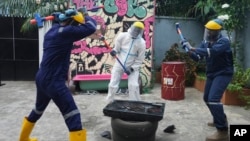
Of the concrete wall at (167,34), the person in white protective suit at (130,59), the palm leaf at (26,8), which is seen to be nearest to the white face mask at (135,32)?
the person in white protective suit at (130,59)

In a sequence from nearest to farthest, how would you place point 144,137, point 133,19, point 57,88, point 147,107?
point 57,88 < point 144,137 < point 147,107 < point 133,19

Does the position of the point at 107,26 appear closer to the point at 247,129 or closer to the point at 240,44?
the point at 240,44

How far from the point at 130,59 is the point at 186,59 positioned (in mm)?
3502

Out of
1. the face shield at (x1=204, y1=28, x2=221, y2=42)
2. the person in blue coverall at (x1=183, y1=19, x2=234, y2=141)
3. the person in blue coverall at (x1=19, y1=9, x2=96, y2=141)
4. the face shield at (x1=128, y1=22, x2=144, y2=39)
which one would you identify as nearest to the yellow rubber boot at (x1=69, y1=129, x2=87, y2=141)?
the person in blue coverall at (x1=19, y1=9, x2=96, y2=141)

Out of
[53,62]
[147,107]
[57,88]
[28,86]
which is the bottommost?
[28,86]

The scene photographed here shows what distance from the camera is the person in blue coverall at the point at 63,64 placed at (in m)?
4.59

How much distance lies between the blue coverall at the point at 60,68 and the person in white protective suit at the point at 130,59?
2.41 meters

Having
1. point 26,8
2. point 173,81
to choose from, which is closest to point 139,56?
point 173,81

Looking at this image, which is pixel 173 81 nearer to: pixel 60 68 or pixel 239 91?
pixel 239 91

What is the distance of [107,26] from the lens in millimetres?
9805

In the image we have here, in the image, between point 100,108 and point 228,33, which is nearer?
point 100,108

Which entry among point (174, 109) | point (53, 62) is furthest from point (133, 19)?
point (53, 62)

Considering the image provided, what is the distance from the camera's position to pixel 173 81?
8.66m

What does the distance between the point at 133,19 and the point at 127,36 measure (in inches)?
104
